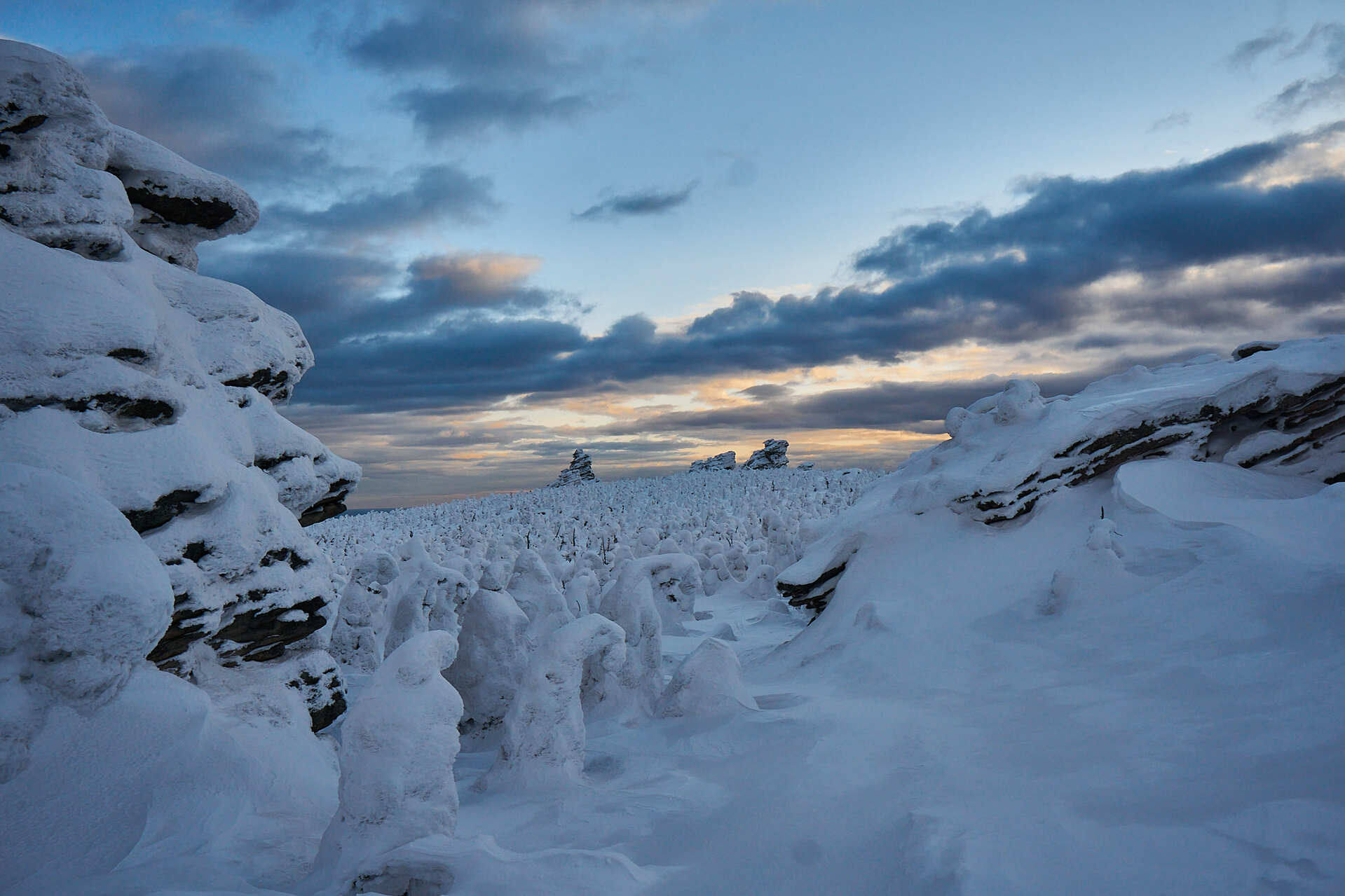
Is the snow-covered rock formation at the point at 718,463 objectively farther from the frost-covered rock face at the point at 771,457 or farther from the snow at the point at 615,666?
the snow at the point at 615,666

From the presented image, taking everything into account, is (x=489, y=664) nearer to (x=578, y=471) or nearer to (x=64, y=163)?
(x=64, y=163)

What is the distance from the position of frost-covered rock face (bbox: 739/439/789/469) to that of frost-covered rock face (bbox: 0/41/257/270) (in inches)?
2563

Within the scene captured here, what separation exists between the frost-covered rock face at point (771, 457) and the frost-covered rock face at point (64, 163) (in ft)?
214

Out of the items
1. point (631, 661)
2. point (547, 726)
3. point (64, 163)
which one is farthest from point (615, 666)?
point (64, 163)

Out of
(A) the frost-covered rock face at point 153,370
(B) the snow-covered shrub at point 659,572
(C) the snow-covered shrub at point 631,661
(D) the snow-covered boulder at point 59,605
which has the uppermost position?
(A) the frost-covered rock face at point 153,370

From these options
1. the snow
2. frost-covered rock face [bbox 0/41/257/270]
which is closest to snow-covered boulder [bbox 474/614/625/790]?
the snow

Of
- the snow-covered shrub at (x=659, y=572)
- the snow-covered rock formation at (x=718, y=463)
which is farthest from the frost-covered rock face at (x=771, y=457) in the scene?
the snow-covered shrub at (x=659, y=572)

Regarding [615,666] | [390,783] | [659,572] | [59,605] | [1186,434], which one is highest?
[1186,434]

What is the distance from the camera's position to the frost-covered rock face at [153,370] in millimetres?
6629

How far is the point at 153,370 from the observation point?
7.59m

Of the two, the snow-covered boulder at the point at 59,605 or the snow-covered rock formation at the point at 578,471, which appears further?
the snow-covered rock formation at the point at 578,471

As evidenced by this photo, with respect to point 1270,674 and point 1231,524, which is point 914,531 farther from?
point 1270,674

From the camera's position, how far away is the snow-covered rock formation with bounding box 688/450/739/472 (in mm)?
75688

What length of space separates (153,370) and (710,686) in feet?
23.9
